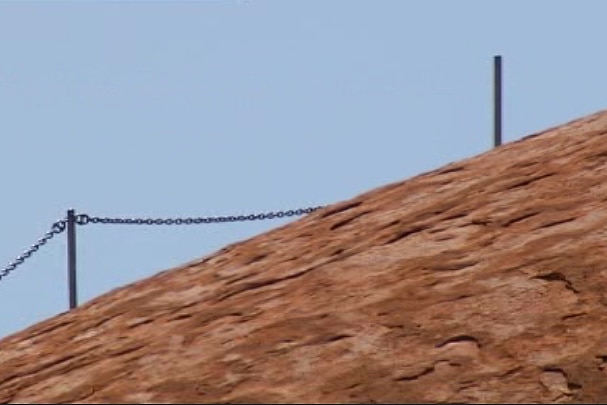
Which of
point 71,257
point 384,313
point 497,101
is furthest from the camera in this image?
point 71,257

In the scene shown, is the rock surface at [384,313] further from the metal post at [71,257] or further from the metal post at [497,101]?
the metal post at [71,257]

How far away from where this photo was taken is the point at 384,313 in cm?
360

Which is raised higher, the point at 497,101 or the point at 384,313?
the point at 497,101

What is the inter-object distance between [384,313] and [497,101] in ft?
11.8

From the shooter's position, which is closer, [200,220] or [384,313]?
[384,313]

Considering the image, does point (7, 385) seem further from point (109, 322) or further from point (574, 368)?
point (574, 368)

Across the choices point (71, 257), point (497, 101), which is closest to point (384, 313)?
point (497, 101)

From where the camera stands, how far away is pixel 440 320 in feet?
11.6

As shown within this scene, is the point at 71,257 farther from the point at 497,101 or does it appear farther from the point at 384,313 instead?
the point at 384,313

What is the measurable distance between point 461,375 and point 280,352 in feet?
1.54

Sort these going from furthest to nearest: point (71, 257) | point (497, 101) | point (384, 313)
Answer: point (71, 257) → point (497, 101) → point (384, 313)

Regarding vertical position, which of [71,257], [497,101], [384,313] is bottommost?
[384,313]

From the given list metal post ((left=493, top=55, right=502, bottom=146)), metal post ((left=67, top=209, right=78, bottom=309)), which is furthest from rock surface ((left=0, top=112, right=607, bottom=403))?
metal post ((left=67, top=209, right=78, bottom=309))

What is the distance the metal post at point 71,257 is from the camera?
720 cm
